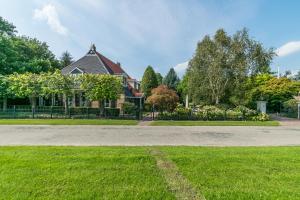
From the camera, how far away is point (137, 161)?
6730 mm

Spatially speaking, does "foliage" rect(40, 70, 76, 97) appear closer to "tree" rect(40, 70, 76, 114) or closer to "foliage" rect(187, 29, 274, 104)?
"tree" rect(40, 70, 76, 114)

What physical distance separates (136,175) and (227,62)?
89.6ft

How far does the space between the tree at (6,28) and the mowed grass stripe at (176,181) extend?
36309 millimetres

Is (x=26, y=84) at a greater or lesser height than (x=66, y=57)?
lesser

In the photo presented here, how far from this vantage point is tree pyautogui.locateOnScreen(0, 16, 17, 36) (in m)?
34.4

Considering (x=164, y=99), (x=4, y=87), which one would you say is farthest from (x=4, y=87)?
(x=164, y=99)

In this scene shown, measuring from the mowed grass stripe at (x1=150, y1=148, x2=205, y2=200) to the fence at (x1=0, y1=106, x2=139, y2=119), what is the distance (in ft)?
58.0

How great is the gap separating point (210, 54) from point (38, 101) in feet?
77.3

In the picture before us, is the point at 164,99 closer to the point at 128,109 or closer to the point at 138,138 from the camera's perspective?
the point at 128,109

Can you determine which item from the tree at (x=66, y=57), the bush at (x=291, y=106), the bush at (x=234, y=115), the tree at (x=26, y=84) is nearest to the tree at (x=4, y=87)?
the tree at (x=26, y=84)

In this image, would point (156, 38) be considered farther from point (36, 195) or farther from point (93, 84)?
point (36, 195)

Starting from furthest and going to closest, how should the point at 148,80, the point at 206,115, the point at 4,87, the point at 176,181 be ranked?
the point at 148,80 → the point at 4,87 → the point at 206,115 → the point at 176,181

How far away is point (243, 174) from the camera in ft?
19.0

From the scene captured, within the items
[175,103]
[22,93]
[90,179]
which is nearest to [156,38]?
[175,103]
